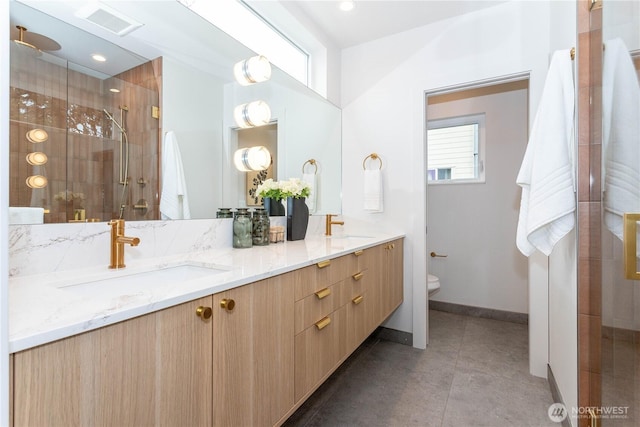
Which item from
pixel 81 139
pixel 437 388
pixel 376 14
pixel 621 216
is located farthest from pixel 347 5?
pixel 437 388

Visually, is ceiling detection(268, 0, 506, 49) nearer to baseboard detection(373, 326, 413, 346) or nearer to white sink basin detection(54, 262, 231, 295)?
white sink basin detection(54, 262, 231, 295)

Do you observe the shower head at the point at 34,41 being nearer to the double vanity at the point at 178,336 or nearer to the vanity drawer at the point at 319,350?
the double vanity at the point at 178,336

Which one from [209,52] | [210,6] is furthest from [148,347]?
[210,6]

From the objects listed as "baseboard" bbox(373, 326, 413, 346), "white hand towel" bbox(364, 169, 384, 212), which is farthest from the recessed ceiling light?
"baseboard" bbox(373, 326, 413, 346)

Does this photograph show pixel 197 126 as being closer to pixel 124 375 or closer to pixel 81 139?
pixel 81 139

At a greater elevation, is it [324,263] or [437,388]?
[324,263]

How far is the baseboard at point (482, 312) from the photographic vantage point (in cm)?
284

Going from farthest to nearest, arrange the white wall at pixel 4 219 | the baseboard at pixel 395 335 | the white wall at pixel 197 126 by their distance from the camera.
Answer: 1. the baseboard at pixel 395 335
2. the white wall at pixel 197 126
3. the white wall at pixel 4 219

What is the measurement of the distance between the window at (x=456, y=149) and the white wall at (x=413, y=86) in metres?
0.98

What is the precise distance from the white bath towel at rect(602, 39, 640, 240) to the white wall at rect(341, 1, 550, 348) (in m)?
1.01

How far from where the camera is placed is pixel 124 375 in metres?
0.64

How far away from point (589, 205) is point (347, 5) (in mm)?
1914

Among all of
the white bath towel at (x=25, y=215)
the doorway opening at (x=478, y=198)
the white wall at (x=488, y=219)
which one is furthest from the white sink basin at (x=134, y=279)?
the white wall at (x=488, y=219)

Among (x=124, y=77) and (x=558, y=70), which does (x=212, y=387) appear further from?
(x=558, y=70)
